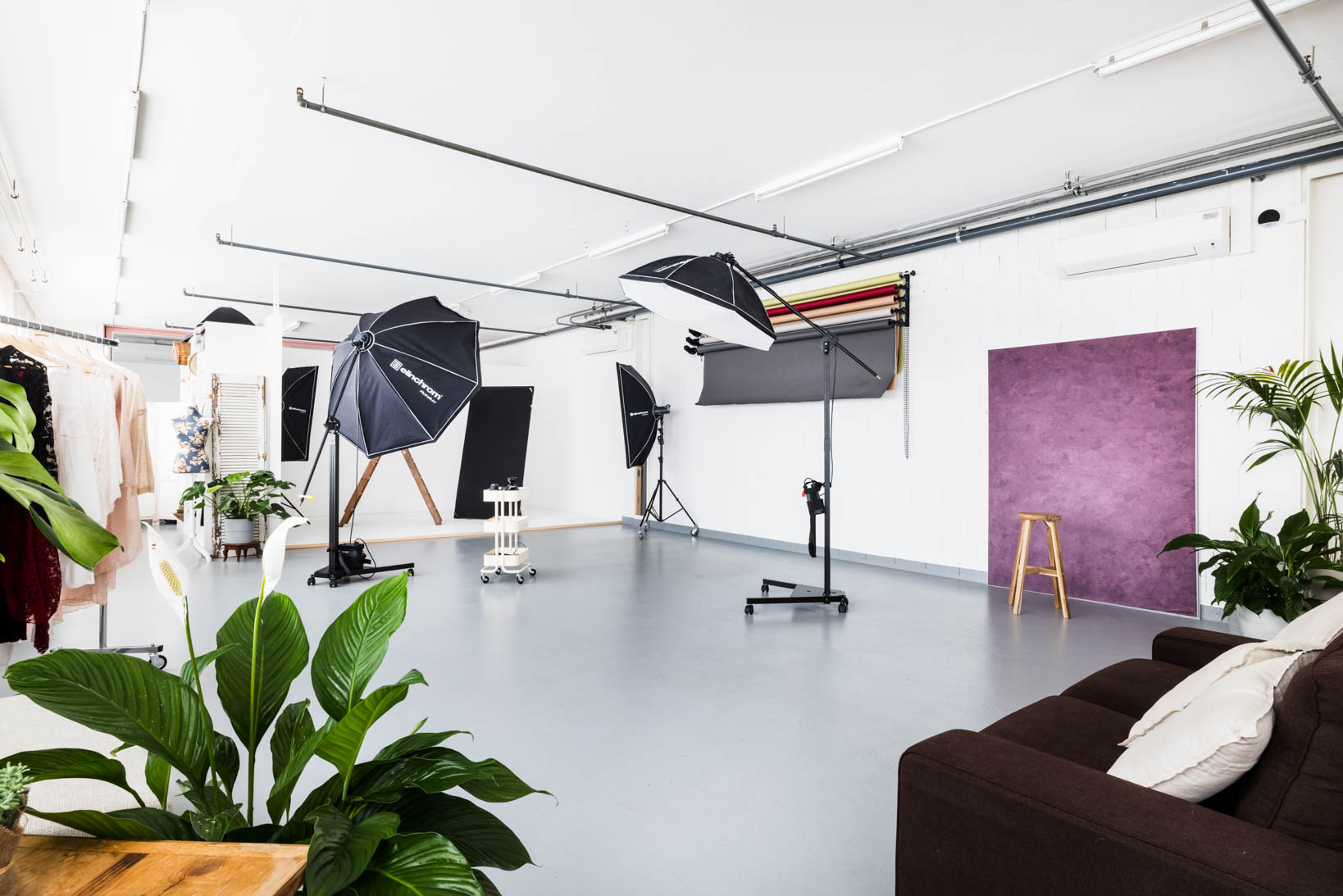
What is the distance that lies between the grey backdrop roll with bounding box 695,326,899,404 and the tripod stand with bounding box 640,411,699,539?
826mm

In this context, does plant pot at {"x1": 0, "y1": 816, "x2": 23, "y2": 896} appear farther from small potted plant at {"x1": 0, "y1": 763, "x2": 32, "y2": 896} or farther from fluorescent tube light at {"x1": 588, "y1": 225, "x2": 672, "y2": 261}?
fluorescent tube light at {"x1": 588, "y1": 225, "x2": 672, "y2": 261}

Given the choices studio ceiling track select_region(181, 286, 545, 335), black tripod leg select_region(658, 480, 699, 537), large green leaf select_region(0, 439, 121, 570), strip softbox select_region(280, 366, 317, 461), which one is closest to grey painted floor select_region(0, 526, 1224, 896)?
large green leaf select_region(0, 439, 121, 570)

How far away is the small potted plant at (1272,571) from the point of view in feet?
11.1

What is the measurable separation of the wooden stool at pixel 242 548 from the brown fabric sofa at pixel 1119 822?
22.5 ft

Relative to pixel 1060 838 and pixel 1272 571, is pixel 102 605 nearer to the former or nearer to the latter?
pixel 1060 838

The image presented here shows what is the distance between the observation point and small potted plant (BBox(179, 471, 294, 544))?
259 inches

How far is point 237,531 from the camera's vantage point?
21.7 ft

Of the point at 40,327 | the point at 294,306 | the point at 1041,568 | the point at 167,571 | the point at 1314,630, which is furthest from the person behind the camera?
the point at 294,306

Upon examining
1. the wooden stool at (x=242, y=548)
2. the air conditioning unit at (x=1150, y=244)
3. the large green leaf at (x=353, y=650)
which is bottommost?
the wooden stool at (x=242, y=548)

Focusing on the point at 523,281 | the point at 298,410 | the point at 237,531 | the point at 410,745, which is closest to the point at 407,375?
the point at 237,531

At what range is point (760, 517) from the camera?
309 inches

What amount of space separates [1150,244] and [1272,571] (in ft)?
7.76

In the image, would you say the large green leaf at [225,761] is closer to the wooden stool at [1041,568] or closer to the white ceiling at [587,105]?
the white ceiling at [587,105]

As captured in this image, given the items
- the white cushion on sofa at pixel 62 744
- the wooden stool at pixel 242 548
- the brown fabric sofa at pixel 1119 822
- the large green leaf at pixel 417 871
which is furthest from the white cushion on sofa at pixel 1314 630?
the wooden stool at pixel 242 548
